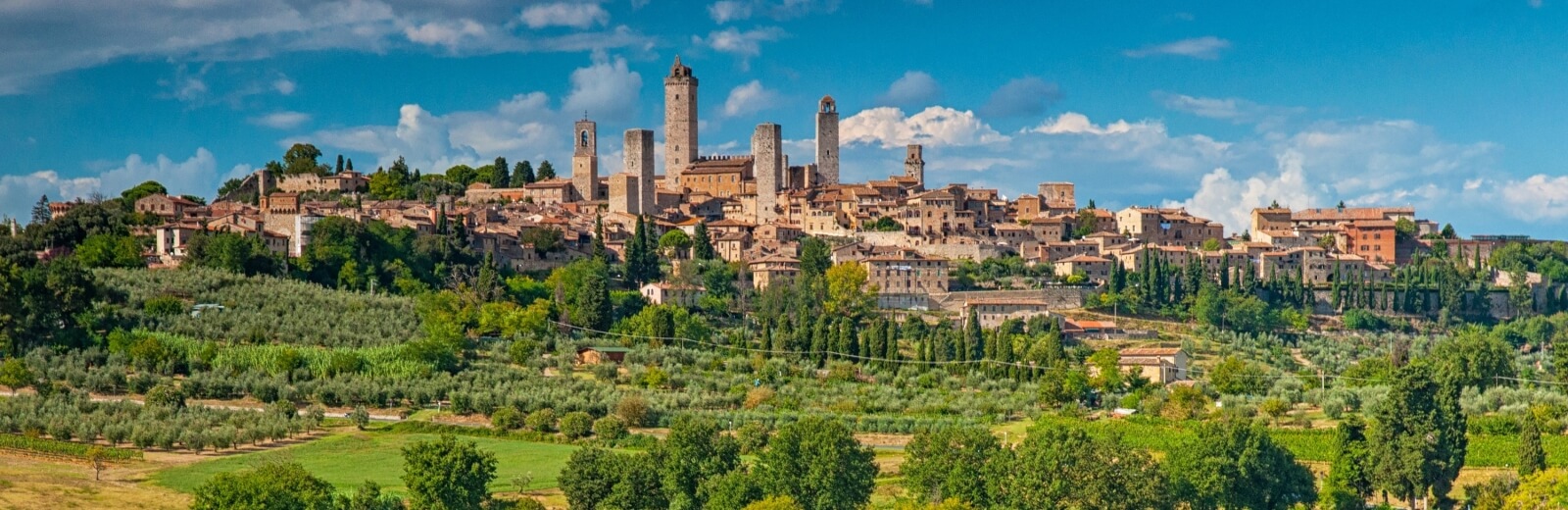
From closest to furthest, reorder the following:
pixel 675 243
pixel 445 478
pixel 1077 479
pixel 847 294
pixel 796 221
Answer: pixel 445 478 < pixel 1077 479 < pixel 847 294 < pixel 675 243 < pixel 796 221

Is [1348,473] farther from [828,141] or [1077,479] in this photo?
[828,141]

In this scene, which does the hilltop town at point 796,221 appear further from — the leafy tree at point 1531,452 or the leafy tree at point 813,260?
the leafy tree at point 1531,452

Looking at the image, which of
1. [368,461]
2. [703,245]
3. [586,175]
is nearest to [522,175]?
[586,175]

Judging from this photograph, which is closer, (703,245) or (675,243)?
(703,245)

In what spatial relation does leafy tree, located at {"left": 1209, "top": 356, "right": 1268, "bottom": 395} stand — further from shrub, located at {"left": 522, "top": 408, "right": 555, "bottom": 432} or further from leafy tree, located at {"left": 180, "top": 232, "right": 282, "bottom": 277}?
leafy tree, located at {"left": 180, "top": 232, "right": 282, "bottom": 277}

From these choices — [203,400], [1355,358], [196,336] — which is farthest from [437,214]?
[1355,358]

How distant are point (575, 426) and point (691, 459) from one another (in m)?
10.2

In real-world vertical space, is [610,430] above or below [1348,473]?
above

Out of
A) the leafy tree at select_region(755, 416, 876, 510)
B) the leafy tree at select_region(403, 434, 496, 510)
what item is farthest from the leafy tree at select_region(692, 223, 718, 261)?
the leafy tree at select_region(403, 434, 496, 510)

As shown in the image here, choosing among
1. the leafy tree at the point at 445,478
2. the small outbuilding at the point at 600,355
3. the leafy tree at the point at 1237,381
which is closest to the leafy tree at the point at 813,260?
the small outbuilding at the point at 600,355

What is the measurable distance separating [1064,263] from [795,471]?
142 ft

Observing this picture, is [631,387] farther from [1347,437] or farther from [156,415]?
[1347,437]

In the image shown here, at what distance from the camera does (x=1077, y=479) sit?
35750 mm

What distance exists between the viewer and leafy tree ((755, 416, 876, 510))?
3541cm
